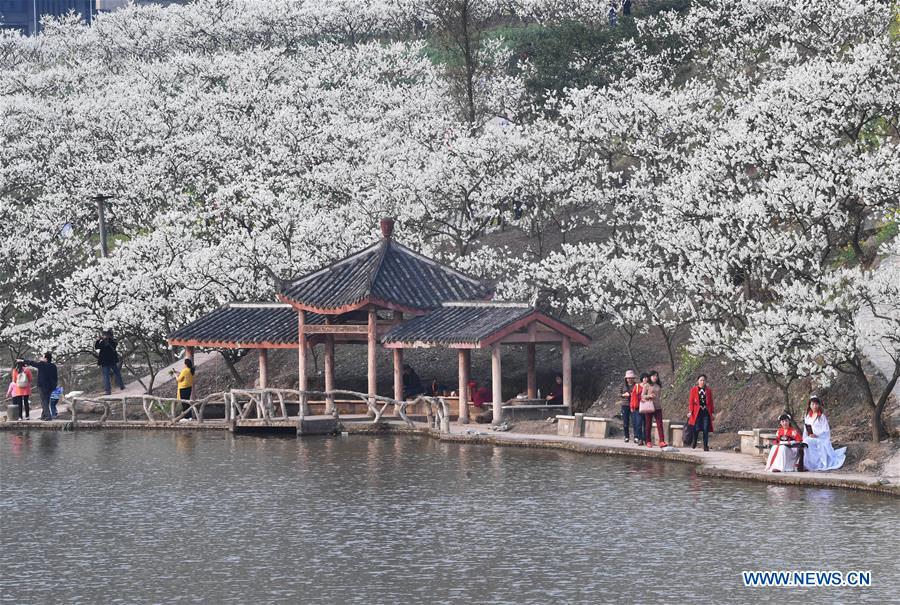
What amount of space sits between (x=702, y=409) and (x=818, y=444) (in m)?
5.11

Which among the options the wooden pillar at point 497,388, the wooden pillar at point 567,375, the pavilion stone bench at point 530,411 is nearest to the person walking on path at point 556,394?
the pavilion stone bench at point 530,411

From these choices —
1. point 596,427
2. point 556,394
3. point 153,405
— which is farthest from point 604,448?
point 153,405

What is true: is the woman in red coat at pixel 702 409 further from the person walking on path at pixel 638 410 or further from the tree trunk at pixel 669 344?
the tree trunk at pixel 669 344

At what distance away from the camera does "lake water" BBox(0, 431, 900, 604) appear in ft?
73.0

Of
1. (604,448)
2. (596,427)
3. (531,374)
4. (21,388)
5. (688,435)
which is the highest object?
(531,374)

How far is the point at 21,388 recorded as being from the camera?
51.2 meters

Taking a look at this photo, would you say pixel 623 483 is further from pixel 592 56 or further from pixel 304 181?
pixel 592 56

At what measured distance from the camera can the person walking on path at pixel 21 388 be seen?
51062mm

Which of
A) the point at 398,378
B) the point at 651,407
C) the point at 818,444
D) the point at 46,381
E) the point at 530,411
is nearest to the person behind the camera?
the point at 818,444

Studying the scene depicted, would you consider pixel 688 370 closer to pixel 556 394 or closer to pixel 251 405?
pixel 556 394

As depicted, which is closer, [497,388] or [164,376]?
[497,388]

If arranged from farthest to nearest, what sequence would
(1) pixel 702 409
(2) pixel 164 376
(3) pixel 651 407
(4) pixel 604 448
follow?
(2) pixel 164 376, (4) pixel 604 448, (3) pixel 651 407, (1) pixel 702 409

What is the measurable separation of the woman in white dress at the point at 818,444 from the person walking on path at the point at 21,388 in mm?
28768

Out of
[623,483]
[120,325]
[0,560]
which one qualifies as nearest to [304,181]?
[120,325]
